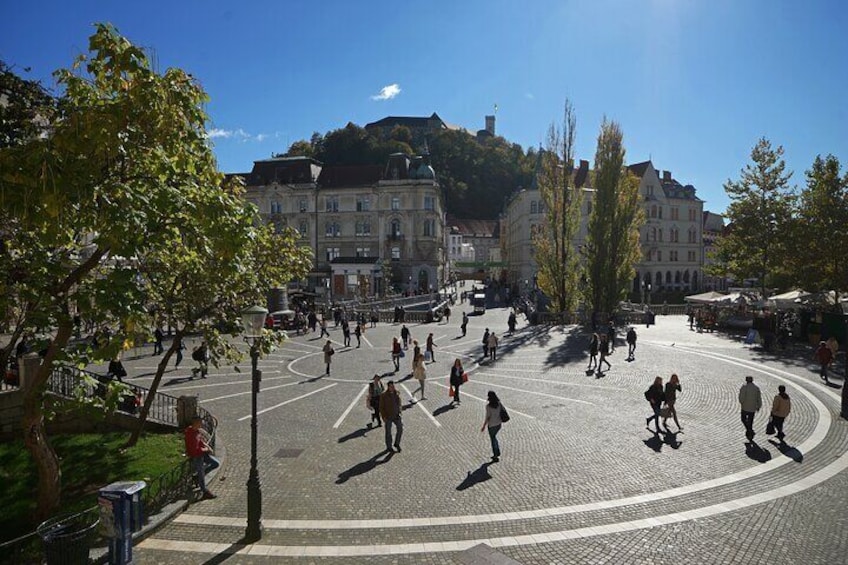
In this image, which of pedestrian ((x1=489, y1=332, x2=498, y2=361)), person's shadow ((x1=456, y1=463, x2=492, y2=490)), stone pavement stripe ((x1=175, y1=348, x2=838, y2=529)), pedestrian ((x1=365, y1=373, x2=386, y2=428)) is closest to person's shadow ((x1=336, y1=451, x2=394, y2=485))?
stone pavement stripe ((x1=175, y1=348, x2=838, y2=529))

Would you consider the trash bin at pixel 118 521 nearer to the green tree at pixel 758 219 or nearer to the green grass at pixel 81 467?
the green grass at pixel 81 467

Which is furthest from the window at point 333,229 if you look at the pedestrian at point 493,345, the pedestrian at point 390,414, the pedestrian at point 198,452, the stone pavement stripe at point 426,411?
the pedestrian at point 198,452

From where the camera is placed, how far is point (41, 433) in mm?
8805

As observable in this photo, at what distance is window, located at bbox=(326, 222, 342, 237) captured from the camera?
72.2 metres

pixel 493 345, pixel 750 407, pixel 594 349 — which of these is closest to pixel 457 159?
pixel 493 345

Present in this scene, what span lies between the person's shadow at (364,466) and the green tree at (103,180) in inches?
216

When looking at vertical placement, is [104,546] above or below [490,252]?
below

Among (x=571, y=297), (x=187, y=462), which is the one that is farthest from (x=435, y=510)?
(x=571, y=297)

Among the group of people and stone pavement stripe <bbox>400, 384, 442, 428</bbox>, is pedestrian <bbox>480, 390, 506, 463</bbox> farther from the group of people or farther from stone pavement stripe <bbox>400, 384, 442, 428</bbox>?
stone pavement stripe <bbox>400, 384, 442, 428</bbox>

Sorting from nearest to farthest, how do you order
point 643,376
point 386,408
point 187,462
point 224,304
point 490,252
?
point 187,462
point 386,408
point 224,304
point 643,376
point 490,252

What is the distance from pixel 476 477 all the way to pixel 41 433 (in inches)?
322

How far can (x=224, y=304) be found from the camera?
1336 cm

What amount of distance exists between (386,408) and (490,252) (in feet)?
415

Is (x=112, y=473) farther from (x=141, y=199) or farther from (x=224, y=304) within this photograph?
(x=141, y=199)
